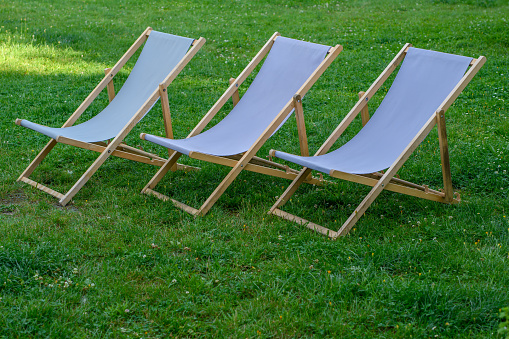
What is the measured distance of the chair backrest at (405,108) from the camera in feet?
13.5

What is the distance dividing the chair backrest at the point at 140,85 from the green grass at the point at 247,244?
0.39m

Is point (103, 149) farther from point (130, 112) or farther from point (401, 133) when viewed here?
point (401, 133)

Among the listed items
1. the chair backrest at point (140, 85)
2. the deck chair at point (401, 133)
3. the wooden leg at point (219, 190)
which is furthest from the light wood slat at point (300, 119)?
the chair backrest at point (140, 85)

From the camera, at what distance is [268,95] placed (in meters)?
4.81

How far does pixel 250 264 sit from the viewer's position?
11.2ft

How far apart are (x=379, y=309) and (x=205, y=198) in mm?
1878

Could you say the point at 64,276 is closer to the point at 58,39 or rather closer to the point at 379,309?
the point at 379,309

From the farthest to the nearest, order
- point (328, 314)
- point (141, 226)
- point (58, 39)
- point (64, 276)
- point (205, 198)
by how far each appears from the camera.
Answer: point (58, 39), point (205, 198), point (141, 226), point (64, 276), point (328, 314)

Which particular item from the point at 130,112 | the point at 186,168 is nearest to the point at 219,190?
the point at 186,168

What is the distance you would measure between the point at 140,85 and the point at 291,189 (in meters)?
1.78

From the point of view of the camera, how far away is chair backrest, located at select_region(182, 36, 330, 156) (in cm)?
457

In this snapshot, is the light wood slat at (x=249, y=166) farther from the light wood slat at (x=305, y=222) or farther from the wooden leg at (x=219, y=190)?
the light wood slat at (x=305, y=222)


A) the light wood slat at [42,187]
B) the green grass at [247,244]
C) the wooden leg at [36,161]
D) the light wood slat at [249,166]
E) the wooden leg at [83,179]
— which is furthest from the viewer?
the wooden leg at [36,161]

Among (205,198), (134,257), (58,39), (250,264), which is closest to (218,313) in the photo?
(250,264)
